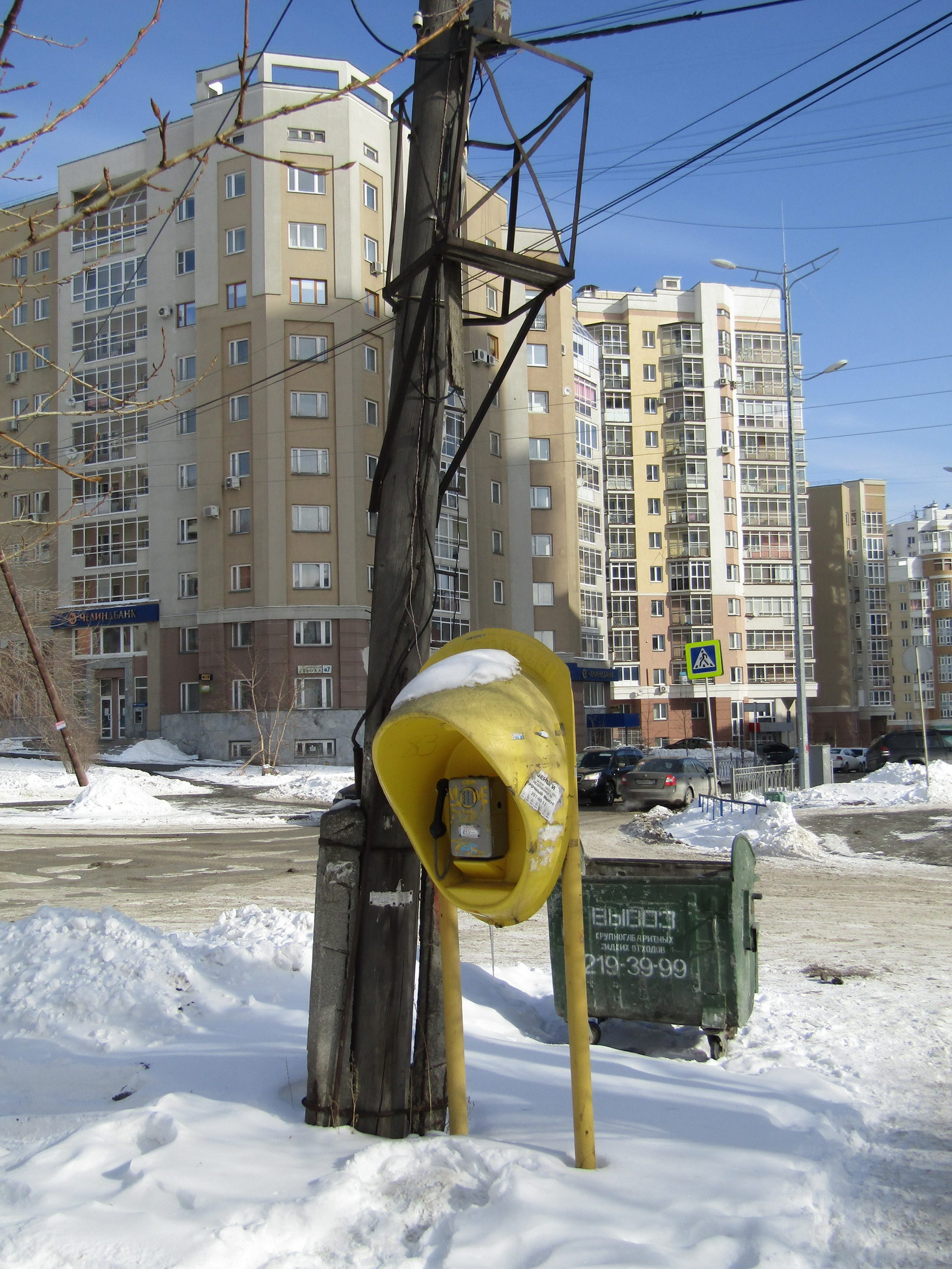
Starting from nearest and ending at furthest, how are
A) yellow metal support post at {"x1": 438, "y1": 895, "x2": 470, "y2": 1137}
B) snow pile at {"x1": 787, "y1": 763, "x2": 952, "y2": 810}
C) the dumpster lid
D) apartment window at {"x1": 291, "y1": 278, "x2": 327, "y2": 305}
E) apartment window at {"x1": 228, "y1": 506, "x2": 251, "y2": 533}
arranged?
yellow metal support post at {"x1": 438, "y1": 895, "x2": 470, "y2": 1137} < the dumpster lid < snow pile at {"x1": 787, "y1": 763, "x2": 952, "y2": 810} < apartment window at {"x1": 291, "y1": 278, "x2": 327, "y2": 305} < apartment window at {"x1": 228, "y1": 506, "x2": 251, "y2": 533}

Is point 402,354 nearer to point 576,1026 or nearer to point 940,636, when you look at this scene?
point 576,1026

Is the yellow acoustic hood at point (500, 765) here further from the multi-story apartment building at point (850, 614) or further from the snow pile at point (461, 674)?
the multi-story apartment building at point (850, 614)

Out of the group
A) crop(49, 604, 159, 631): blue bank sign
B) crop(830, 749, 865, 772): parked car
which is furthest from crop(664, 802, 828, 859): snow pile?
→ crop(49, 604, 159, 631): blue bank sign

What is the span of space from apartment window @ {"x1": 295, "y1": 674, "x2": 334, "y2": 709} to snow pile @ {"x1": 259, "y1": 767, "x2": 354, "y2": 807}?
986 cm

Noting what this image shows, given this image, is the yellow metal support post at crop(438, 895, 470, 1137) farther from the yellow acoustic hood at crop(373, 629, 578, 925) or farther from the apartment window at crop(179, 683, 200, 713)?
the apartment window at crop(179, 683, 200, 713)

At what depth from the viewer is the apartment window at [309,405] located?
47.7 metres

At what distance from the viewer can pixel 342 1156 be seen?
13.7 ft

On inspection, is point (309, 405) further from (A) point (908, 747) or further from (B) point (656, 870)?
(B) point (656, 870)

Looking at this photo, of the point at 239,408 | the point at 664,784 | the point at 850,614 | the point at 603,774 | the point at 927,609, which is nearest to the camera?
the point at 664,784

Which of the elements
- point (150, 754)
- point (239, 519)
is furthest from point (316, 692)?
point (239, 519)

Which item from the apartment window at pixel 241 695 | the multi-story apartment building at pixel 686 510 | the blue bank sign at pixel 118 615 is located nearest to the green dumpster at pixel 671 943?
the apartment window at pixel 241 695

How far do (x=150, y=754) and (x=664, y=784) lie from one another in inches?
1138

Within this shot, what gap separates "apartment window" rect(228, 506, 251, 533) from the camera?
48281 mm

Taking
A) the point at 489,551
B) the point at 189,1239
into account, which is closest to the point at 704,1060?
the point at 189,1239
